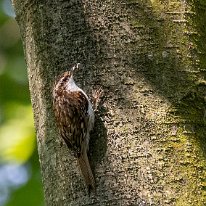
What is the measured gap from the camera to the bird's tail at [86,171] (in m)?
2.11

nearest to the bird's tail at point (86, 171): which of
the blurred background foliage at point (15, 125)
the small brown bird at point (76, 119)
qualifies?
the small brown bird at point (76, 119)

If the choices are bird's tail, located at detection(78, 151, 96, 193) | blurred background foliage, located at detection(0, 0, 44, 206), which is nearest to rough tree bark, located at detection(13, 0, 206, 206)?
bird's tail, located at detection(78, 151, 96, 193)

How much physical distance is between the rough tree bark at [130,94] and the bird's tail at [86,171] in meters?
0.02

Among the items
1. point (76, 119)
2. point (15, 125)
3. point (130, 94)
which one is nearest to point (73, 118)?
point (76, 119)

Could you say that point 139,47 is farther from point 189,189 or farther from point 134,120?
point 189,189

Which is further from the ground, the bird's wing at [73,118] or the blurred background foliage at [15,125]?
the bird's wing at [73,118]

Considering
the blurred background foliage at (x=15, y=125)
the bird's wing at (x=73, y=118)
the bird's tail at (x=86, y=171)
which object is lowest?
the blurred background foliage at (x=15, y=125)

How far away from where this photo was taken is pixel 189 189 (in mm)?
2123

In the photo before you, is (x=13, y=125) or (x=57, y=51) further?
(x=13, y=125)

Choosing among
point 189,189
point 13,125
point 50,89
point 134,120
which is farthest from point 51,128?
point 13,125

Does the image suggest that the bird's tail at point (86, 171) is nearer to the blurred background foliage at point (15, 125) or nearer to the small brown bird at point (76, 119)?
the small brown bird at point (76, 119)

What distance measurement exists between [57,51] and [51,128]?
235 millimetres

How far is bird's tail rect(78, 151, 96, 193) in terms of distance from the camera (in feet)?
6.93

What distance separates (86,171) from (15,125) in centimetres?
170
